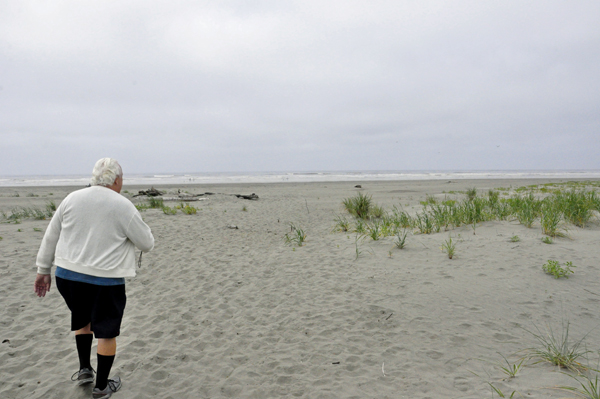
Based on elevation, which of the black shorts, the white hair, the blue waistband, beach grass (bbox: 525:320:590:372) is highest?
the white hair

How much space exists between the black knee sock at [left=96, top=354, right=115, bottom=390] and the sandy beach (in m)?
0.25

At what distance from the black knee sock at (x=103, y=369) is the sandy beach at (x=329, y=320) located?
0.25 meters

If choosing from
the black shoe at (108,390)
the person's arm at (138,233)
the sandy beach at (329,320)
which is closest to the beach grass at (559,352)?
the sandy beach at (329,320)

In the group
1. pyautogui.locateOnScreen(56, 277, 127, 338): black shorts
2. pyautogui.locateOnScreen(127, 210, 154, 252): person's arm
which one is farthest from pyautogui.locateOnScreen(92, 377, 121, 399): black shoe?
pyautogui.locateOnScreen(127, 210, 154, 252): person's arm

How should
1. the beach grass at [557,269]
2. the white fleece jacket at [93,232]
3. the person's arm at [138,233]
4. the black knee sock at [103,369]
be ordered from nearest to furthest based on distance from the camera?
the white fleece jacket at [93,232] < the person's arm at [138,233] < the black knee sock at [103,369] < the beach grass at [557,269]

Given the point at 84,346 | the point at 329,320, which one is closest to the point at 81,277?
the point at 84,346

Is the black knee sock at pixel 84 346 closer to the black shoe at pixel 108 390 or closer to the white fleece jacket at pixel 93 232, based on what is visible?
the black shoe at pixel 108 390

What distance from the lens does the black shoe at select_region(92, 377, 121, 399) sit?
2.88 meters

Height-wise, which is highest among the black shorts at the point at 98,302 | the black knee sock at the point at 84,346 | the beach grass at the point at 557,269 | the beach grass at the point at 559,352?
the black shorts at the point at 98,302

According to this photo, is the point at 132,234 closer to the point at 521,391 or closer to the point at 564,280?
the point at 521,391

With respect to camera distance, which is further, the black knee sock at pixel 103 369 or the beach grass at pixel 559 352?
the beach grass at pixel 559 352

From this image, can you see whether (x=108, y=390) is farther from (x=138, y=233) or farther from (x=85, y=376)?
(x=138, y=233)

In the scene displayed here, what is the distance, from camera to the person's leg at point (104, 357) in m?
2.65

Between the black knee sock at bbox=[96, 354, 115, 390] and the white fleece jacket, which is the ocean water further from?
the white fleece jacket
